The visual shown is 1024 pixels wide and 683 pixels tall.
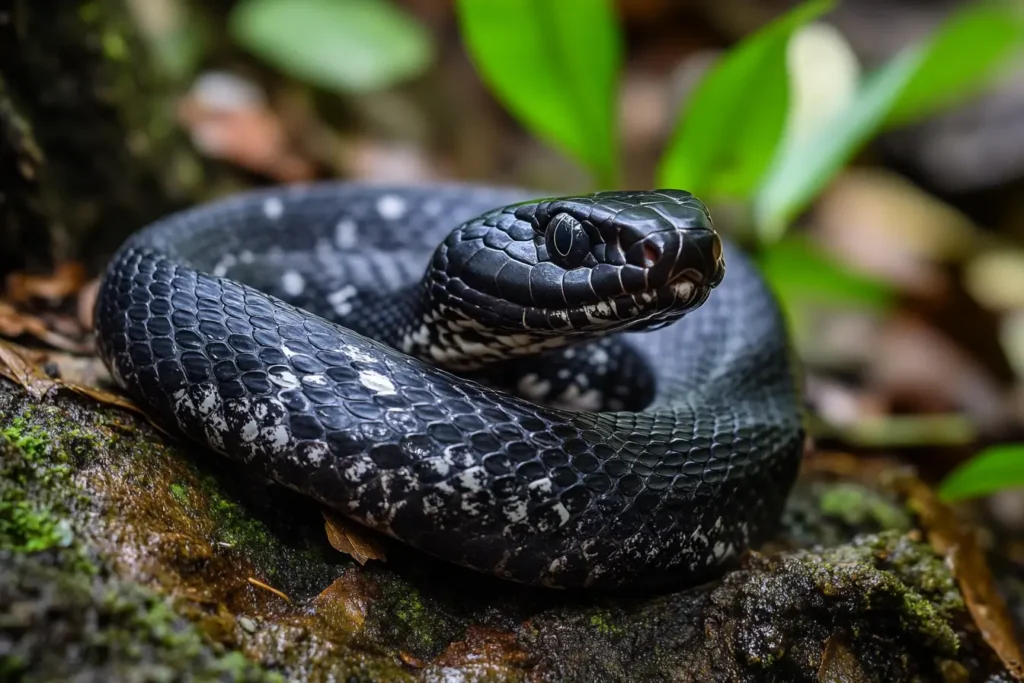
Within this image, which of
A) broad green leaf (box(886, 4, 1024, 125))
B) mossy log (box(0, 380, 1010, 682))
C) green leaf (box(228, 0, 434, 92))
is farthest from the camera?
green leaf (box(228, 0, 434, 92))

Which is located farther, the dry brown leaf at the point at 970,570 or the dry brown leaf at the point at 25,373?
the dry brown leaf at the point at 970,570

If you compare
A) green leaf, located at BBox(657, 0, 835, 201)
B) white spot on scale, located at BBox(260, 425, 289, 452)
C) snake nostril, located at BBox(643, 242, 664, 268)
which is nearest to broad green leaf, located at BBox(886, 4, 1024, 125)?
green leaf, located at BBox(657, 0, 835, 201)

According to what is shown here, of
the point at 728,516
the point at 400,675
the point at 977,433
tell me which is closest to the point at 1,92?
the point at 400,675

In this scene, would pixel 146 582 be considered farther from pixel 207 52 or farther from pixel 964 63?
pixel 207 52

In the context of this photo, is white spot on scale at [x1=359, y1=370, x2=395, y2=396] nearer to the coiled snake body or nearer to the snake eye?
the coiled snake body

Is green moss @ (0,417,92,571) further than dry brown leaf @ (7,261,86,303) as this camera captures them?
No

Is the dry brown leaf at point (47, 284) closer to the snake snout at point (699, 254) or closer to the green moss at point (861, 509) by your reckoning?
the snake snout at point (699, 254)

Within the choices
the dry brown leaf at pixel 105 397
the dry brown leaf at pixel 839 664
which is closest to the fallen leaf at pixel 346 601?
the dry brown leaf at pixel 105 397
